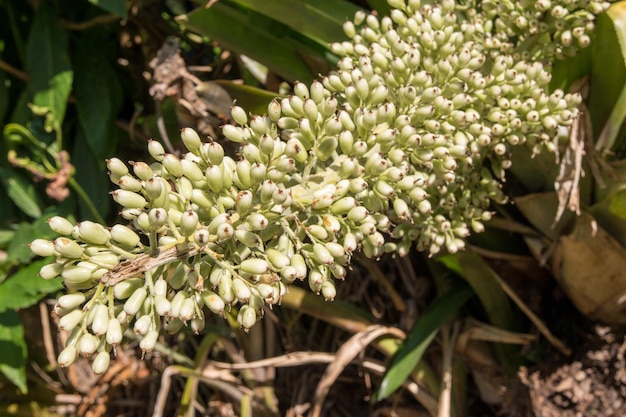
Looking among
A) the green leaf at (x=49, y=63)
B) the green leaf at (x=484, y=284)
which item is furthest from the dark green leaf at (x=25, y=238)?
the green leaf at (x=484, y=284)

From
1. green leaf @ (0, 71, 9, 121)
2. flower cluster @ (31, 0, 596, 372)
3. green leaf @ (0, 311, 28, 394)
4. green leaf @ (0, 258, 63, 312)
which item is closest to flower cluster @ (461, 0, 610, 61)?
flower cluster @ (31, 0, 596, 372)

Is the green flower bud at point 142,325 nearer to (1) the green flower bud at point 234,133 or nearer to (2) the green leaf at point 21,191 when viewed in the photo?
(1) the green flower bud at point 234,133

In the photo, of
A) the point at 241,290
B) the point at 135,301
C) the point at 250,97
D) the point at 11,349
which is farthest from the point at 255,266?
the point at 11,349

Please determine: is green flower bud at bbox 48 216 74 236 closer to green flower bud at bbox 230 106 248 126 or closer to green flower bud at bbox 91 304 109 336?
green flower bud at bbox 91 304 109 336

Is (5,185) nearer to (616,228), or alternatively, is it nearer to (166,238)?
(166,238)

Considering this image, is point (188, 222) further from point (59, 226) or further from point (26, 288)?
point (26, 288)
